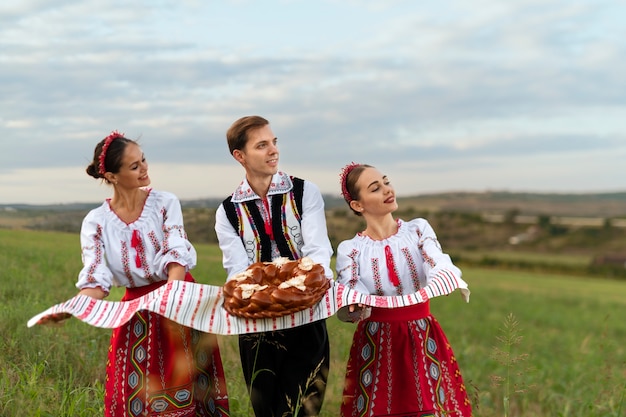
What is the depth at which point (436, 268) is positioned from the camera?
3.83 m

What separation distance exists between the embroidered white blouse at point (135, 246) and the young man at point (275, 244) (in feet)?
0.83

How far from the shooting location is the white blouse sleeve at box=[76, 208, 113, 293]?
396 cm

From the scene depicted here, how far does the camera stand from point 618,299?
20.5 meters

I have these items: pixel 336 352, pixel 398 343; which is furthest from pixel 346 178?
pixel 336 352

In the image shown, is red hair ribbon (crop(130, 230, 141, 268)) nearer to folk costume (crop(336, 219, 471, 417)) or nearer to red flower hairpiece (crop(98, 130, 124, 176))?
red flower hairpiece (crop(98, 130, 124, 176))

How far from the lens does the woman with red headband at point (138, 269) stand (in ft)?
13.2

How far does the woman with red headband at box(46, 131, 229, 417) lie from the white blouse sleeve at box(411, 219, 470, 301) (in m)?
1.32

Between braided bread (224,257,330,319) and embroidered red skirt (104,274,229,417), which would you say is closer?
braided bread (224,257,330,319)

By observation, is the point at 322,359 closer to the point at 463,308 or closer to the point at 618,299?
the point at 463,308

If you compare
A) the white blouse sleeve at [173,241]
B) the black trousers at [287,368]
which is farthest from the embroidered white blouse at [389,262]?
the white blouse sleeve at [173,241]

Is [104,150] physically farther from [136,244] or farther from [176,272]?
[176,272]

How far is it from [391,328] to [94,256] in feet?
5.68

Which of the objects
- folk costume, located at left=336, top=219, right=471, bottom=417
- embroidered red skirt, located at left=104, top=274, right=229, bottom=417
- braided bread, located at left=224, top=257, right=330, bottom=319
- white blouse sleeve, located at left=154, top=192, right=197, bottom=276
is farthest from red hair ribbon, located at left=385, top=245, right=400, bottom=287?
embroidered red skirt, located at left=104, top=274, right=229, bottom=417

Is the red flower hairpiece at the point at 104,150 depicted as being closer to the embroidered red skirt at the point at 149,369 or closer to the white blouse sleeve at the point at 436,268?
the embroidered red skirt at the point at 149,369
